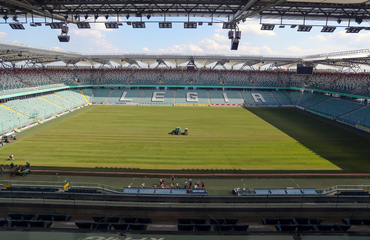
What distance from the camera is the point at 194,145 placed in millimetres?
27328

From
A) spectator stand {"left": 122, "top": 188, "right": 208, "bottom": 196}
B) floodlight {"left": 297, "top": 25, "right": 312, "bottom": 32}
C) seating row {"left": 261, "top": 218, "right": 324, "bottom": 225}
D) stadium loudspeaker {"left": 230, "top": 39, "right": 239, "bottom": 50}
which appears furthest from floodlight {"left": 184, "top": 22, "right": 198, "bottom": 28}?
seating row {"left": 261, "top": 218, "right": 324, "bottom": 225}

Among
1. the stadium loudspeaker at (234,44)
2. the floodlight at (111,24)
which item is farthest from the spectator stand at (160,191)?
the floodlight at (111,24)

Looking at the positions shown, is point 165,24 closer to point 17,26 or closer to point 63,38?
point 63,38

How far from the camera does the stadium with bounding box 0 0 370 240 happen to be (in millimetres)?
8898

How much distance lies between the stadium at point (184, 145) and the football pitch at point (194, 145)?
0.78ft

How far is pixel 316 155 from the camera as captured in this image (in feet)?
80.8

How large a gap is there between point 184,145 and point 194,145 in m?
1.24

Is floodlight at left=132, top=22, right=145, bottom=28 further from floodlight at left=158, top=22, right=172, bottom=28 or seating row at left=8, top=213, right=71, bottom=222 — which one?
seating row at left=8, top=213, right=71, bottom=222

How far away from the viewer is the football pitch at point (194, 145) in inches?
863

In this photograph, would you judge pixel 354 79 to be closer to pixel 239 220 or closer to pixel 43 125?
pixel 239 220

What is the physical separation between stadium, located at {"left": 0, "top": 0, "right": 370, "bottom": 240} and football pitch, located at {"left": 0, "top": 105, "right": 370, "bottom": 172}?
9.4 inches

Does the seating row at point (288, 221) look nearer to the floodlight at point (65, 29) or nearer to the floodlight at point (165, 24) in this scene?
the floodlight at point (165, 24)

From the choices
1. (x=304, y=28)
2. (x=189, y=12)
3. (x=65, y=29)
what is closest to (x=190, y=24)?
(x=189, y=12)

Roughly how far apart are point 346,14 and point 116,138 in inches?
1082
